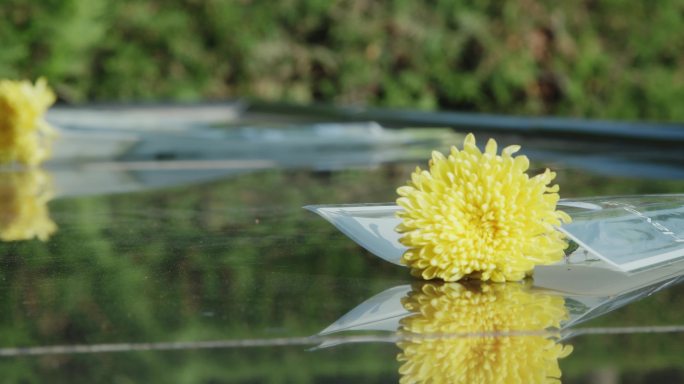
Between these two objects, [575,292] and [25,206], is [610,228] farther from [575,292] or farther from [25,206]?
[25,206]

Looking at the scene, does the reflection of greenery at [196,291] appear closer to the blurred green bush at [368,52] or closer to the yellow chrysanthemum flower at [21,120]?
the yellow chrysanthemum flower at [21,120]

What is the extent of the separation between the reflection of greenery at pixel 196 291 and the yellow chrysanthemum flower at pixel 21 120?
0.53 metres

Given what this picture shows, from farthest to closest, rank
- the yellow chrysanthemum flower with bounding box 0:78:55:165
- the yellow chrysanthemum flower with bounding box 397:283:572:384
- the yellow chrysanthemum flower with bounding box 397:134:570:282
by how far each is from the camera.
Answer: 1. the yellow chrysanthemum flower with bounding box 0:78:55:165
2. the yellow chrysanthemum flower with bounding box 397:134:570:282
3. the yellow chrysanthemum flower with bounding box 397:283:572:384

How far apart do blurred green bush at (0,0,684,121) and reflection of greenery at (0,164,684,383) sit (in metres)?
3.61

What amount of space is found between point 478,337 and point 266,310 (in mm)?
277

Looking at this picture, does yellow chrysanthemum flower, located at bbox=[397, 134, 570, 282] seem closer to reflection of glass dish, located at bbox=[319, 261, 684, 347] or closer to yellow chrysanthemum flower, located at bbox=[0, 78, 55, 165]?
reflection of glass dish, located at bbox=[319, 261, 684, 347]

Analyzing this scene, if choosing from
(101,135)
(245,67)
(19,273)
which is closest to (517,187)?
(19,273)

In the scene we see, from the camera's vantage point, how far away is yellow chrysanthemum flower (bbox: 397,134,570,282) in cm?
142

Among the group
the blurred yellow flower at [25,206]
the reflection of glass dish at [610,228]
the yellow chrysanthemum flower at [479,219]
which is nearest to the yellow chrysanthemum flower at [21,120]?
the blurred yellow flower at [25,206]

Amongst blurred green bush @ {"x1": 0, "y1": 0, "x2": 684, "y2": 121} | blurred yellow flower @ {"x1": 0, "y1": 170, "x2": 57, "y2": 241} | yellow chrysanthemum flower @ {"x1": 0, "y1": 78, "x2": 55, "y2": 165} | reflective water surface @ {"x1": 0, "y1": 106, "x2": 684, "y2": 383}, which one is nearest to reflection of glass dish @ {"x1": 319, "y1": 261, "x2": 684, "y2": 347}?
reflective water surface @ {"x1": 0, "y1": 106, "x2": 684, "y2": 383}

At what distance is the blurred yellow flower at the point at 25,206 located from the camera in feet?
6.60

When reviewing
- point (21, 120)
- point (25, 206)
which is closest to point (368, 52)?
point (21, 120)

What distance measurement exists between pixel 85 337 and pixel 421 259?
472 millimetres

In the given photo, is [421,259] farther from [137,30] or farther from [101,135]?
[137,30]
